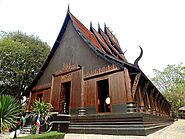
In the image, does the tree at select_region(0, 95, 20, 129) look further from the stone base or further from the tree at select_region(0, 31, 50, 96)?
the tree at select_region(0, 31, 50, 96)

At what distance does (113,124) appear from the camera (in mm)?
6090

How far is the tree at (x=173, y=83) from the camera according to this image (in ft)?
88.5

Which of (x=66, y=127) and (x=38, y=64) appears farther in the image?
(x=38, y=64)

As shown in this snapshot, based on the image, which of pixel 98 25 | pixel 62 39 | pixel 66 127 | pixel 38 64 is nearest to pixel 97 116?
pixel 66 127

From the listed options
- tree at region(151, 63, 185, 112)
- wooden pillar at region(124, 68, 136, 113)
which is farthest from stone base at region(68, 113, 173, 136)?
tree at region(151, 63, 185, 112)

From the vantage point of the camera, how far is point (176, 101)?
2773 centimetres

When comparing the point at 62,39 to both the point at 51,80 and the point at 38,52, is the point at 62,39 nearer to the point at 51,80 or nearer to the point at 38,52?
the point at 51,80

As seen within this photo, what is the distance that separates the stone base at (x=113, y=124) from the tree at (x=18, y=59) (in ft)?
36.9

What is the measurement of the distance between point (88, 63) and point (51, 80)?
332cm

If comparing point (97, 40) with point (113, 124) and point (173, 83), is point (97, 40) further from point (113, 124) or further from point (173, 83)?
point (173, 83)

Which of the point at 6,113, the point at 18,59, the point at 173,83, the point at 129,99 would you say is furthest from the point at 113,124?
the point at 173,83

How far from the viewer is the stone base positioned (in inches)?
214

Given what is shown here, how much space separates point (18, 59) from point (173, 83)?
28.2m

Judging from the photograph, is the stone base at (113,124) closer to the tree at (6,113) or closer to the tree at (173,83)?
the tree at (6,113)
